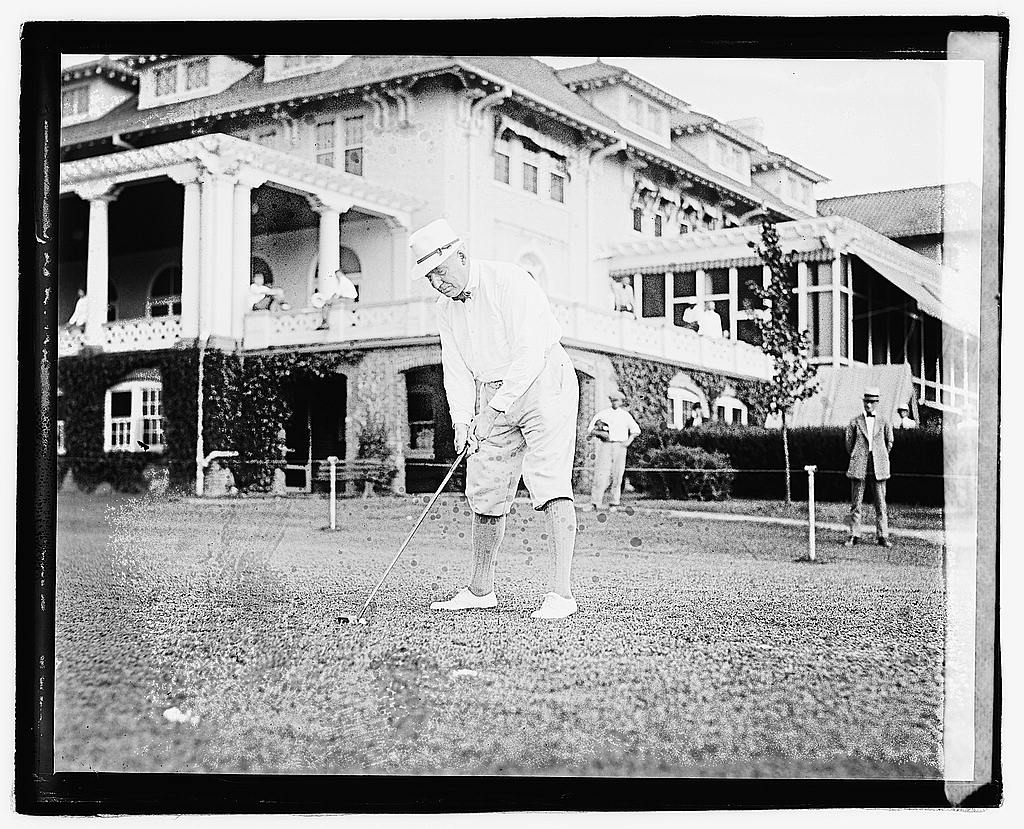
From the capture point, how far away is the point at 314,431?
6.49 metres

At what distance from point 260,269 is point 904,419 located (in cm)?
321

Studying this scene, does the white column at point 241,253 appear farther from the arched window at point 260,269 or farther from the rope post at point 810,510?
the rope post at point 810,510

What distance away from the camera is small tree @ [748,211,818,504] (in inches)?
252

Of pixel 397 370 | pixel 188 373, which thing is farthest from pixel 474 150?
pixel 188 373

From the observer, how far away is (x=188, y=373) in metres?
6.55

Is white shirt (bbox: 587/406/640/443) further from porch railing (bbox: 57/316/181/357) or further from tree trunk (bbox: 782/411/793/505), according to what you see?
porch railing (bbox: 57/316/181/357)

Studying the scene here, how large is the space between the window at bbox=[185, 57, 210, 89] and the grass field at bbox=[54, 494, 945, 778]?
2042 mm

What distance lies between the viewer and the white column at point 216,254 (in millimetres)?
6488

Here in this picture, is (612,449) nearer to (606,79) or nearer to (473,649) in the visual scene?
(473,649)

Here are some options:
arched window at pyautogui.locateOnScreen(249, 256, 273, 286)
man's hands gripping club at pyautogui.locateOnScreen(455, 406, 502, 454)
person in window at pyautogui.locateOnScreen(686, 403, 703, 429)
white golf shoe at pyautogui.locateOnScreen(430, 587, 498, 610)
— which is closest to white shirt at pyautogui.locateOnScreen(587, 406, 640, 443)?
person in window at pyautogui.locateOnScreen(686, 403, 703, 429)

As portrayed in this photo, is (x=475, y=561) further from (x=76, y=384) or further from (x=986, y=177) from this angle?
(x=986, y=177)

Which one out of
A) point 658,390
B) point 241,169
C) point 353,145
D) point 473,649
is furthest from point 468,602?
point 241,169

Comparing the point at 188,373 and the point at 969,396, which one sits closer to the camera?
the point at 969,396

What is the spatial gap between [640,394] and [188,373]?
7.37 ft
